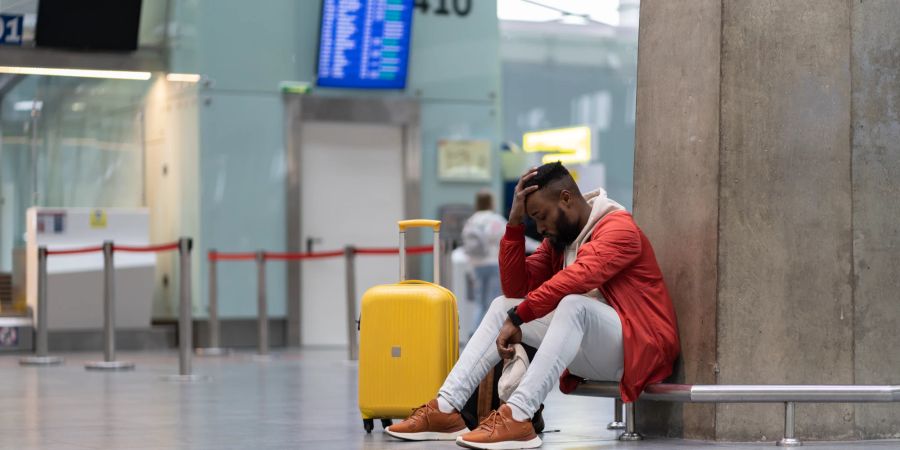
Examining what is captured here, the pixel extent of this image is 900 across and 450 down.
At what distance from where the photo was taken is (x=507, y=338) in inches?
212

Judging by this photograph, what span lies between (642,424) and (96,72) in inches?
400

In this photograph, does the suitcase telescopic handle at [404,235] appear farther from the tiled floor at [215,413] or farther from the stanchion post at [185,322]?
the stanchion post at [185,322]

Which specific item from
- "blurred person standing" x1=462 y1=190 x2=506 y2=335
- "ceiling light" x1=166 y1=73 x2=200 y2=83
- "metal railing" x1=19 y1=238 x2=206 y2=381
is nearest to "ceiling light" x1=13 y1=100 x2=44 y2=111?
"ceiling light" x1=166 y1=73 x2=200 y2=83

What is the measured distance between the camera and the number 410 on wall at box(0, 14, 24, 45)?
1423 centimetres

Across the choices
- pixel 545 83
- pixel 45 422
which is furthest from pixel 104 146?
pixel 45 422

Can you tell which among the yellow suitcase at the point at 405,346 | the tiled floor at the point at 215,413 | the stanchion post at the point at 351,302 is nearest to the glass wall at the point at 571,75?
the stanchion post at the point at 351,302

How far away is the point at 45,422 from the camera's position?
664cm

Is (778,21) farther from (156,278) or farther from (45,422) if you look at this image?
(156,278)

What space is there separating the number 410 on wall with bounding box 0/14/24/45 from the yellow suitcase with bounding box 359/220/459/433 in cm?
940

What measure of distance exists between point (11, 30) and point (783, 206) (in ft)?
34.5

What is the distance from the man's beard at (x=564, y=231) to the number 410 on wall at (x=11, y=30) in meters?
9.89

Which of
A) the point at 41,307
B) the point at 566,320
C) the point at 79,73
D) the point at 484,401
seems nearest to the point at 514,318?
the point at 566,320

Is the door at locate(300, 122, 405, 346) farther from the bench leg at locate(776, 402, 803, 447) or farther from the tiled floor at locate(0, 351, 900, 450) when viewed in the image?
the bench leg at locate(776, 402, 803, 447)

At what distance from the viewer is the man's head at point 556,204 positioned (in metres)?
5.60
